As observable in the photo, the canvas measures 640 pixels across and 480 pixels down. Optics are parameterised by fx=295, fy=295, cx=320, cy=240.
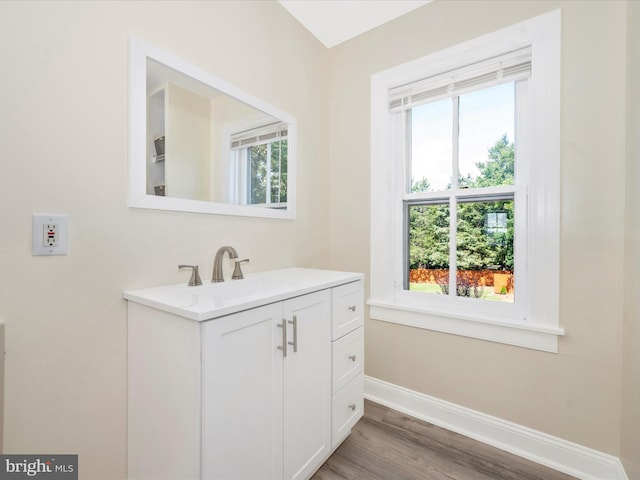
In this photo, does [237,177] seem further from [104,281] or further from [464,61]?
[464,61]

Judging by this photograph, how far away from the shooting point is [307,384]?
129 centimetres

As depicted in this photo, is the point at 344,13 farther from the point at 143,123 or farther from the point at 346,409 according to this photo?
the point at 346,409

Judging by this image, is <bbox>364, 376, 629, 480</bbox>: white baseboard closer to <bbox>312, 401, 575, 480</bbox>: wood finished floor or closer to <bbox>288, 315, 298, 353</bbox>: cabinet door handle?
<bbox>312, 401, 575, 480</bbox>: wood finished floor

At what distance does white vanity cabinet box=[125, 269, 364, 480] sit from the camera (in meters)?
0.90

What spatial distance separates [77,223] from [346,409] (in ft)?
4.84

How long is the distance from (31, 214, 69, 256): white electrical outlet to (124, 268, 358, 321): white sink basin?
272mm

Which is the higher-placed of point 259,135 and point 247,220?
point 259,135

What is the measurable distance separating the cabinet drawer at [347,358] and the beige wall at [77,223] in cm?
76

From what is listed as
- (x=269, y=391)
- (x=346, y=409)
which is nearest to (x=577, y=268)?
(x=346, y=409)

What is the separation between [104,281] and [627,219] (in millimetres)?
2174

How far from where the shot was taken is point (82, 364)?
105 cm

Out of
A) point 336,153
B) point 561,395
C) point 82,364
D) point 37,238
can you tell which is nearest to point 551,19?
point 336,153

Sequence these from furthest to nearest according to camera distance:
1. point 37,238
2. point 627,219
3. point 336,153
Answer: point 336,153 < point 627,219 < point 37,238

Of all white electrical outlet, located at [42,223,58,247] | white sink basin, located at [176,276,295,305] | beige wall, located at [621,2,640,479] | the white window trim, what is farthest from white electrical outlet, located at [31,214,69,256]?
beige wall, located at [621,2,640,479]
